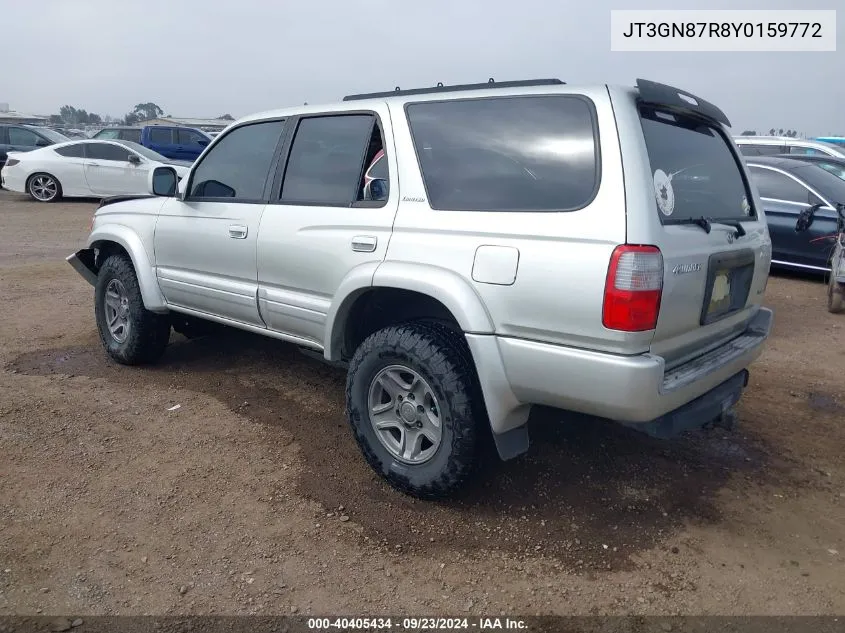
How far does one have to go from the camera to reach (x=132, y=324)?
15.8 ft

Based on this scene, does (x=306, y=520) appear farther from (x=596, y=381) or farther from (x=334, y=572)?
(x=596, y=381)

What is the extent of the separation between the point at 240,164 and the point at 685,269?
109 inches

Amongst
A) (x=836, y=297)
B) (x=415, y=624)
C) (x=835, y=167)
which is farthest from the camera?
(x=835, y=167)

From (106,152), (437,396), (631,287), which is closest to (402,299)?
(437,396)

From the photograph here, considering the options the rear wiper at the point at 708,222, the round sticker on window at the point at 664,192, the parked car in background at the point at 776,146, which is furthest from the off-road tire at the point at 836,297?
the parked car in background at the point at 776,146

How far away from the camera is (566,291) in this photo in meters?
2.62

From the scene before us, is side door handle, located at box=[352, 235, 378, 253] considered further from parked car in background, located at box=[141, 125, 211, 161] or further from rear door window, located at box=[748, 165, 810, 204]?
parked car in background, located at box=[141, 125, 211, 161]

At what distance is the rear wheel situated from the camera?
15.0 m

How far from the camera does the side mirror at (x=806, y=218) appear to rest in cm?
793

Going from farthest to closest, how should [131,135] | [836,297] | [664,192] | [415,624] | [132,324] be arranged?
[131,135] → [836,297] → [132,324] → [664,192] → [415,624]

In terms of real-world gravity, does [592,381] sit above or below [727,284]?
below

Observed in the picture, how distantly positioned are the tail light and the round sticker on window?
29cm

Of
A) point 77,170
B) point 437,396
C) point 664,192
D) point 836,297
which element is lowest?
point 836,297

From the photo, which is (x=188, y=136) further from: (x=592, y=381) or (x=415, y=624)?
(x=415, y=624)
